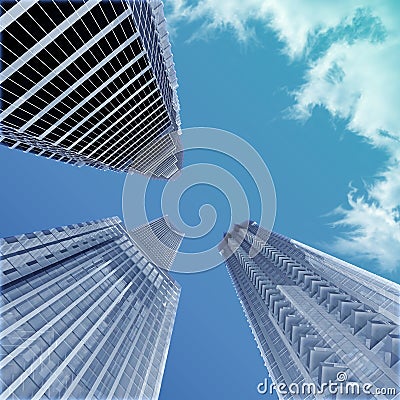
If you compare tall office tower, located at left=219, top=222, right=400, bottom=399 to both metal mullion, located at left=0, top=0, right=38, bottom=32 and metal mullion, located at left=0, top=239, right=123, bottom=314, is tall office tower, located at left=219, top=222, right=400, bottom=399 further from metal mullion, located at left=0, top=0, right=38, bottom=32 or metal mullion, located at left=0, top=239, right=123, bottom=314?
metal mullion, located at left=0, top=0, right=38, bottom=32

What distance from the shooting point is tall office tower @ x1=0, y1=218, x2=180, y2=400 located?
38.1 m

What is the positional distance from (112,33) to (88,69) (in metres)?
5.97

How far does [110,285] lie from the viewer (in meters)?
71.2

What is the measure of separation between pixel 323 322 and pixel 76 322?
33871 mm

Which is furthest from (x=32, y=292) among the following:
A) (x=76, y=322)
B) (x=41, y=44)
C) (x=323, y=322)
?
(x=323, y=322)

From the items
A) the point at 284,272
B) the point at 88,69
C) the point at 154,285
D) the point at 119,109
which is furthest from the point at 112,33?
the point at 154,285

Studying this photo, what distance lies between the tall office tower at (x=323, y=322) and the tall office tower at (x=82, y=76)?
132 feet

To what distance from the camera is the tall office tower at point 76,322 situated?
125 feet

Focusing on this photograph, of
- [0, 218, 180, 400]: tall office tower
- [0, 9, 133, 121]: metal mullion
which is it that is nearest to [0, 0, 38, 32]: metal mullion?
[0, 9, 133, 121]: metal mullion

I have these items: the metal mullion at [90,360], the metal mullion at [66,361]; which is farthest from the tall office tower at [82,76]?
the metal mullion at [90,360]

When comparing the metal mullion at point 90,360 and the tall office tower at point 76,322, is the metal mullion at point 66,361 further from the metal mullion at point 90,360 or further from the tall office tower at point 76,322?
the metal mullion at point 90,360

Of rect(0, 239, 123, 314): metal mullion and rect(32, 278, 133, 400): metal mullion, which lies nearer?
rect(32, 278, 133, 400): metal mullion

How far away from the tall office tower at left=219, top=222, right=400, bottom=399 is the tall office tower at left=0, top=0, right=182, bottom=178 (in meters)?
40.2

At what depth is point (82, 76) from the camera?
149 ft
